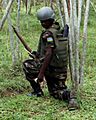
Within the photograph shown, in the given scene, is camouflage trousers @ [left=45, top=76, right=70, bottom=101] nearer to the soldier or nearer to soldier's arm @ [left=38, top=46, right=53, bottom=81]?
the soldier

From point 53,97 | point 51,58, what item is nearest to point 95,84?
point 53,97

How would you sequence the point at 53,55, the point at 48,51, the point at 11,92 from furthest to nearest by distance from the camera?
the point at 11,92, the point at 53,55, the point at 48,51

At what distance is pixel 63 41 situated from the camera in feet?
13.4

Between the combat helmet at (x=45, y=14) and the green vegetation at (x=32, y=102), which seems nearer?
the green vegetation at (x=32, y=102)

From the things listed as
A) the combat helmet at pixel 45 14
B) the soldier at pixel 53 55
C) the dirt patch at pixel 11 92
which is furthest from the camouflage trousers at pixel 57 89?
the combat helmet at pixel 45 14

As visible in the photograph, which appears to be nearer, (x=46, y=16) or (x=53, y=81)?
(x=46, y=16)

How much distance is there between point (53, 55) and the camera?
4.09 metres

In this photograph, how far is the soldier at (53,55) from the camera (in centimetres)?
399

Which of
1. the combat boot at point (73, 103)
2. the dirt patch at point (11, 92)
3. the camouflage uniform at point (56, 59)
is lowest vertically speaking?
the dirt patch at point (11, 92)

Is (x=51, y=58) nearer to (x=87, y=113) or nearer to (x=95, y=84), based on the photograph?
(x=87, y=113)

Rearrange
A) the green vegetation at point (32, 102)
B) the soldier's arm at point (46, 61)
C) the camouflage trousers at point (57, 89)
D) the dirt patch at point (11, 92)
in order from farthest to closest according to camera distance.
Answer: the dirt patch at point (11, 92) < the camouflage trousers at point (57, 89) < the soldier's arm at point (46, 61) < the green vegetation at point (32, 102)

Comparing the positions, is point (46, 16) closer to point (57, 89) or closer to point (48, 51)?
point (48, 51)

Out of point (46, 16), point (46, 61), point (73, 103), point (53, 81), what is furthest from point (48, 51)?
point (73, 103)

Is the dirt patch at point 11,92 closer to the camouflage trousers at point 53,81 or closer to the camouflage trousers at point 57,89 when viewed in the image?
the camouflage trousers at point 53,81
